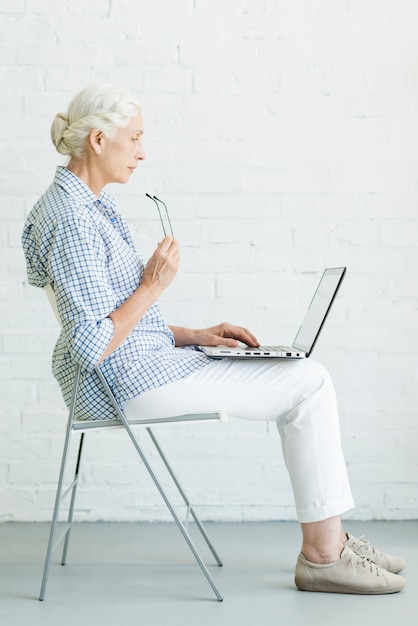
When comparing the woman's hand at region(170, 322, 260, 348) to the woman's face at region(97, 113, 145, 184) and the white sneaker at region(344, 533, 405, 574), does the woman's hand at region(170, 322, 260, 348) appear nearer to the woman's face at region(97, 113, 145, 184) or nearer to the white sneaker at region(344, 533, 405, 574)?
the woman's face at region(97, 113, 145, 184)

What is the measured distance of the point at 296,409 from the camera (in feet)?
7.22

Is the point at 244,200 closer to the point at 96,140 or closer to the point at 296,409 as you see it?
the point at 96,140

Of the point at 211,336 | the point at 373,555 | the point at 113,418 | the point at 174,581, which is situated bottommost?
the point at 174,581

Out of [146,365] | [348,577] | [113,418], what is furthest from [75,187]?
[348,577]

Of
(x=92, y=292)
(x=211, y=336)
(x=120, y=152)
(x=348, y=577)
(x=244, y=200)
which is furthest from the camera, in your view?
(x=244, y=200)

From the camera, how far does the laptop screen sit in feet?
7.33

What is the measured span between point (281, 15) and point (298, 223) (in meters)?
0.75

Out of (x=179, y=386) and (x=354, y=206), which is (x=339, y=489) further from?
(x=354, y=206)

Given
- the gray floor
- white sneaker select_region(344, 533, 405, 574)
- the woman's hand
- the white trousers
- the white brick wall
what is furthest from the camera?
the white brick wall

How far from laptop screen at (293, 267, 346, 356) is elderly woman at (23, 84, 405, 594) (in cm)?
10

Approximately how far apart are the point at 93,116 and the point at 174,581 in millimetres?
1272

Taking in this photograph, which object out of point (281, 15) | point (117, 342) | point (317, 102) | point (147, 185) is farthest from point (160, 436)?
point (281, 15)

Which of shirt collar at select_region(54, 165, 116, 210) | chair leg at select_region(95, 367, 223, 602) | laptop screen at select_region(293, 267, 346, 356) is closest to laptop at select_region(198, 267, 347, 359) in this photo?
laptop screen at select_region(293, 267, 346, 356)

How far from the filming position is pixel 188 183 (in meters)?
3.12
